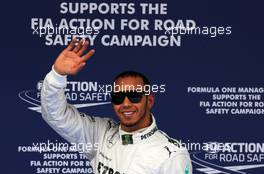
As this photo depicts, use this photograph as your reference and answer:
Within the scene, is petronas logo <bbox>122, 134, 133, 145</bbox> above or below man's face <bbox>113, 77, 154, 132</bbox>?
below

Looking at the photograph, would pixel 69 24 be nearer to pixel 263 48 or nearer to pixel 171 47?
pixel 171 47

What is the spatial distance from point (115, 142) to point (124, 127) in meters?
0.09

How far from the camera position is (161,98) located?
4254 mm

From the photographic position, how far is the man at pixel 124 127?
9.45ft

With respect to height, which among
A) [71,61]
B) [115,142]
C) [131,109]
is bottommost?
[115,142]

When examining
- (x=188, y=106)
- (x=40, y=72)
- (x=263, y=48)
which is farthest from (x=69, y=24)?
(x=263, y=48)

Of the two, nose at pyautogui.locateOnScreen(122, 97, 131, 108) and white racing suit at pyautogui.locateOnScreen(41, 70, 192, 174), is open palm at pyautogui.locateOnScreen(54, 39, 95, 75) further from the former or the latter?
nose at pyautogui.locateOnScreen(122, 97, 131, 108)

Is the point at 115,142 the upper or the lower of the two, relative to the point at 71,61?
lower

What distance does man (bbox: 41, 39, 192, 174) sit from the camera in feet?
9.45

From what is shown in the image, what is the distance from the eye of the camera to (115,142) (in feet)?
10.0

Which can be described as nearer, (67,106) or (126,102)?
(126,102)

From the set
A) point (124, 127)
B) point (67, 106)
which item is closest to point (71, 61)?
point (67, 106)

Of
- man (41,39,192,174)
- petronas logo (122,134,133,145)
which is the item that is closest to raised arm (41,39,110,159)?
man (41,39,192,174)

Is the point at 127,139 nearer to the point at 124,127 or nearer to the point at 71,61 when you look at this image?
the point at 124,127
